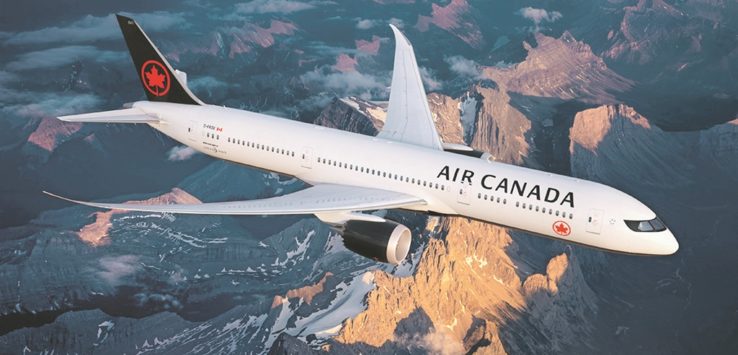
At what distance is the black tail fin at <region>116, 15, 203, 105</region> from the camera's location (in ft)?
186

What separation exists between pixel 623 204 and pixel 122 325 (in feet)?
322

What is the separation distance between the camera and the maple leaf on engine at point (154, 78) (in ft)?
188

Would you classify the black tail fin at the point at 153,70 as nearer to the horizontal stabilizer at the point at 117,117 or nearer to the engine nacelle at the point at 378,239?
the horizontal stabilizer at the point at 117,117

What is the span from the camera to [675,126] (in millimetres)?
186750

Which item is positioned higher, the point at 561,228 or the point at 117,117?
the point at 117,117

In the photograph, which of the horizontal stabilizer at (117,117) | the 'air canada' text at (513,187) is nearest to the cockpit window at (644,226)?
the 'air canada' text at (513,187)

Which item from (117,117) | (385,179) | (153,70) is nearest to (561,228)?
(385,179)

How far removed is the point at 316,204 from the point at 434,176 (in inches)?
294

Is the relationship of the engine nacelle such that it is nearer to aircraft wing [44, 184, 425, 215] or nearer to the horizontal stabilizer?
aircraft wing [44, 184, 425, 215]

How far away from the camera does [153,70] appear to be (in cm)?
5759

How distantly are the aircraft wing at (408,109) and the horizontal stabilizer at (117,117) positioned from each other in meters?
17.9

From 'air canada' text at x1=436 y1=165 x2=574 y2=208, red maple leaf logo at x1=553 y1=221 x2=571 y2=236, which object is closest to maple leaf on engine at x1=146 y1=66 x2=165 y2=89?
'air canada' text at x1=436 y1=165 x2=574 y2=208

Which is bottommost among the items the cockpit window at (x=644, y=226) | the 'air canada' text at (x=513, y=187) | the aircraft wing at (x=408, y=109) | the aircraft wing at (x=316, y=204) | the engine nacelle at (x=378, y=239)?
the engine nacelle at (x=378, y=239)

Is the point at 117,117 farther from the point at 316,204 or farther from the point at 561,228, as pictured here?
the point at 561,228
